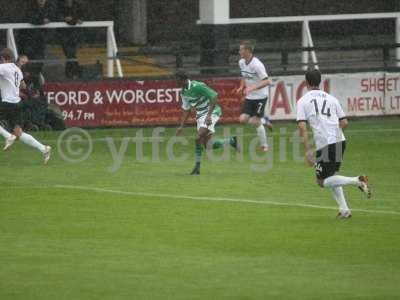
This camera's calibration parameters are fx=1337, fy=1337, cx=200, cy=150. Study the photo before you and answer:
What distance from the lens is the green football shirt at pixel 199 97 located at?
22969mm

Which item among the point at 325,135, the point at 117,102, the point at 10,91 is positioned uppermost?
the point at 325,135

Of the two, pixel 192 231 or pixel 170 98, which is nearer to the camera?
pixel 192 231

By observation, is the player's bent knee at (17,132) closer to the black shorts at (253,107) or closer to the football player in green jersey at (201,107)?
the football player in green jersey at (201,107)

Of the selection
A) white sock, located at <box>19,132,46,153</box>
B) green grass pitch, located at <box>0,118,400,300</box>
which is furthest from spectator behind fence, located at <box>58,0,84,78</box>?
white sock, located at <box>19,132,46,153</box>

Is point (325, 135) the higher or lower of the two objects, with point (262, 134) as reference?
higher

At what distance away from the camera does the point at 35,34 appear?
106ft

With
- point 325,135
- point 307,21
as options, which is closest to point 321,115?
point 325,135

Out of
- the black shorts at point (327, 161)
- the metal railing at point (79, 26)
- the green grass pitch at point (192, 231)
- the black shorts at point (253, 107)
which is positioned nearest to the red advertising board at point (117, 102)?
the metal railing at point (79, 26)

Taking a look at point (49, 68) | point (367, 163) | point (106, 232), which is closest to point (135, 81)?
point (49, 68)

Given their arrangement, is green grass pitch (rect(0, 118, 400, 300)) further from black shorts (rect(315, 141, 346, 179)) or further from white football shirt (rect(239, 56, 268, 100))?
white football shirt (rect(239, 56, 268, 100))

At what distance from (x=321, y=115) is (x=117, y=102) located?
48.0ft

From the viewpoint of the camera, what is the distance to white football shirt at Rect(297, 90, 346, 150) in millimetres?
17312

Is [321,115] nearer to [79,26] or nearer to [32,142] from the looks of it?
[32,142]

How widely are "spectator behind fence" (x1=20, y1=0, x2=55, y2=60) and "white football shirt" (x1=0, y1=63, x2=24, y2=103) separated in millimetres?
6573
